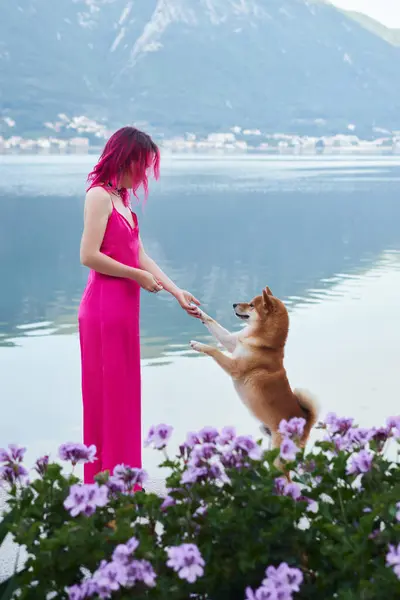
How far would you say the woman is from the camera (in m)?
3.41

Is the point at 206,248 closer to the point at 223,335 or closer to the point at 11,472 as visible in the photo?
the point at 223,335

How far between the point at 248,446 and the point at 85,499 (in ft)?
1.22

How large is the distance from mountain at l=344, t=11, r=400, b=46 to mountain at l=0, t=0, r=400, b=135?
5.36ft

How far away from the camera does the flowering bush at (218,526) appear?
75.2 inches

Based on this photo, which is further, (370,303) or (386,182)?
(386,182)

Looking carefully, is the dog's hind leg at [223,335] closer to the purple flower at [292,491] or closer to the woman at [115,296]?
the woman at [115,296]

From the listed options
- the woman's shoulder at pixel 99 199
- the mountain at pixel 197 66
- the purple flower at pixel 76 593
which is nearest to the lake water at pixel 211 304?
the woman's shoulder at pixel 99 199

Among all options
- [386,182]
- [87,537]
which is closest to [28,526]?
[87,537]

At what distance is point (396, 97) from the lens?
440 feet

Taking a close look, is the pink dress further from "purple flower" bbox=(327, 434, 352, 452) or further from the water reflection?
the water reflection

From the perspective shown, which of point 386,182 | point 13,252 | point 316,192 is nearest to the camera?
point 13,252

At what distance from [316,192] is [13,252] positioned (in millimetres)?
15480

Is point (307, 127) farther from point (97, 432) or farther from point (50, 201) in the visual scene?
point (97, 432)

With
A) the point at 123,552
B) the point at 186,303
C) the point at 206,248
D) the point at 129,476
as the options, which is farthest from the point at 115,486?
the point at 206,248
